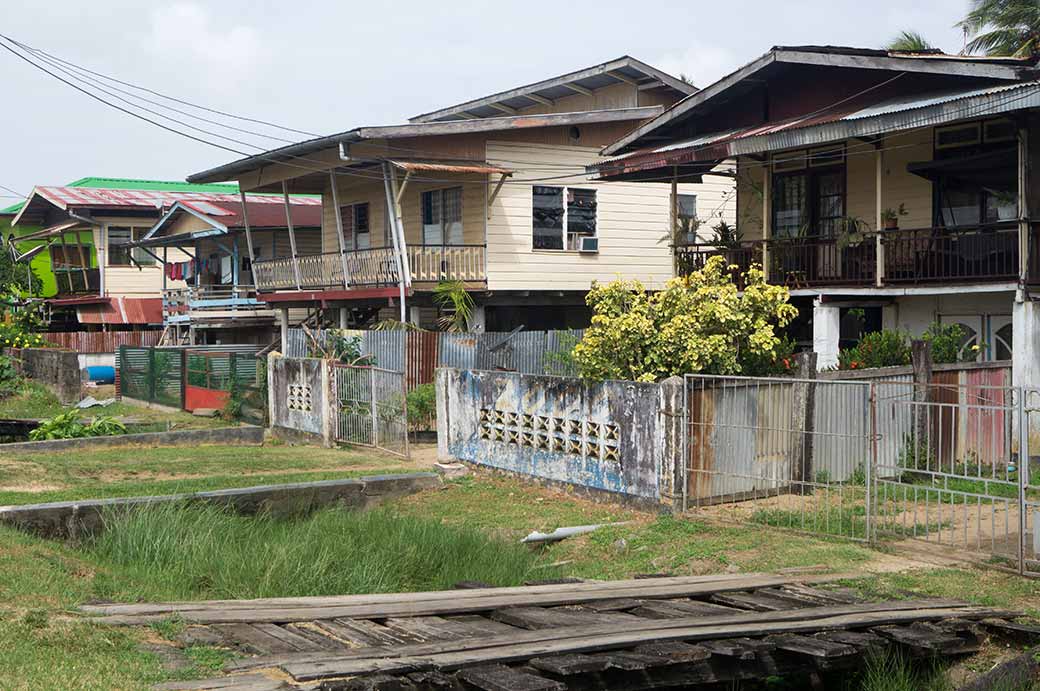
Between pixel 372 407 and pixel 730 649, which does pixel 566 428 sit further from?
pixel 730 649

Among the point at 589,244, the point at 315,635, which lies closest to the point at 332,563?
the point at 315,635

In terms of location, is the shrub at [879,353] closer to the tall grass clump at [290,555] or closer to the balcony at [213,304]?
the tall grass clump at [290,555]

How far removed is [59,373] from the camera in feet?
99.0

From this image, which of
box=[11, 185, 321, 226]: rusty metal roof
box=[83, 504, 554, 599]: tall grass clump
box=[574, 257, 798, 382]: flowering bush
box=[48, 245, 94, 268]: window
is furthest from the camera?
box=[48, 245, 94, 268]: window

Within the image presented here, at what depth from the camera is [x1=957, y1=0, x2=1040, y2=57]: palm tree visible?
3447 centimetres

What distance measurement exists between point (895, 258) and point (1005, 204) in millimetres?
2067

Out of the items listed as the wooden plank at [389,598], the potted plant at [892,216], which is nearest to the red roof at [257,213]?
the potted plant at [892,216]

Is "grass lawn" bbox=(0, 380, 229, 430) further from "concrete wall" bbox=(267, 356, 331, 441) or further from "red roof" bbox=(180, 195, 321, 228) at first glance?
"red roof" bbox=(180, 195, 321, 228)

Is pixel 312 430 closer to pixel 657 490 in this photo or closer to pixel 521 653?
pixel 657 490

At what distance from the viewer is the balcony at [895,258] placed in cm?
1878

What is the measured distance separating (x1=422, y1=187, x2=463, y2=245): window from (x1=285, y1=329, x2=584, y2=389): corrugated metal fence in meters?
5.13

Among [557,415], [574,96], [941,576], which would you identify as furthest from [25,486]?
[574,96]

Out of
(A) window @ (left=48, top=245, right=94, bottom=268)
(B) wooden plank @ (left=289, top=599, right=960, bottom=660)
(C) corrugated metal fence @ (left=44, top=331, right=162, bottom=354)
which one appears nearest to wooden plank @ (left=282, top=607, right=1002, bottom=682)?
(B) wooden plank @ (left=289, top=599, right=960, bottom=660)

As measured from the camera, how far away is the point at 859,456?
557 inches
